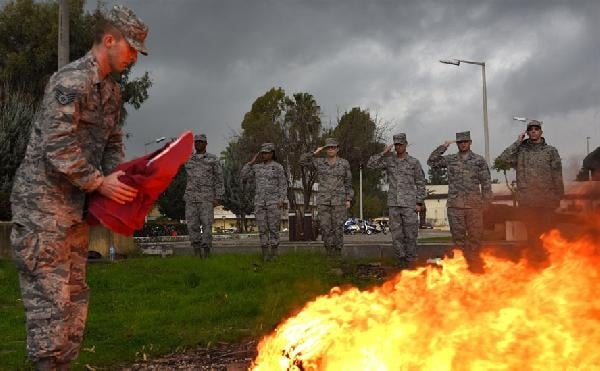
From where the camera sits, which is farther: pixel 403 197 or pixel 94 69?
pixel 403 197

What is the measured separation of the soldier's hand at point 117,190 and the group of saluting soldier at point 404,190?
641cm

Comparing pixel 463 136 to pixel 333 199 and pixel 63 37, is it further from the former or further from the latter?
pixel 63 37

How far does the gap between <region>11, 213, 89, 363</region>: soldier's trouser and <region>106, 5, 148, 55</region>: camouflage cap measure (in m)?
1.17

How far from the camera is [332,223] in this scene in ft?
41.9

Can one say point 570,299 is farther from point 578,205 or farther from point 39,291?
point 578,205

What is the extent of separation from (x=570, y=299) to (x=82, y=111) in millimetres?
3203

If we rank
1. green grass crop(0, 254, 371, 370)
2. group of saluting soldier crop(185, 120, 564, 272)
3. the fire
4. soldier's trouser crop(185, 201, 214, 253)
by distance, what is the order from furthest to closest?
soldier's trouser crop(185, 201, 214, 253) → group of saluting soldier crop(185, 120, 564, 272) → green grass crop(0, 254, 371, 370) → the fire

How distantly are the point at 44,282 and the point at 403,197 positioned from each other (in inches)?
337

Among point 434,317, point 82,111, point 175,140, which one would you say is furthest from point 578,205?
point 82,111

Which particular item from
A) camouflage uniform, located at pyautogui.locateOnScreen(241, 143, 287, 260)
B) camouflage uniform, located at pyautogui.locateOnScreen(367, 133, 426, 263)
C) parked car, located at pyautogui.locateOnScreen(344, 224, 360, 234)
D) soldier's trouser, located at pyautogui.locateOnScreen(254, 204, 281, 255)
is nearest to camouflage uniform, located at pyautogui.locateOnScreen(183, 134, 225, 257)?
camouflage uniform, located at pyautogui.locateOnScreen(241, 143, 287, 260)

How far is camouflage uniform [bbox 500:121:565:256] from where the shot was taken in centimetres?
984

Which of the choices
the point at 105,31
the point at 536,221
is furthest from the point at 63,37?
the point at 105,31

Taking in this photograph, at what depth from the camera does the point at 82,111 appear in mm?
3959

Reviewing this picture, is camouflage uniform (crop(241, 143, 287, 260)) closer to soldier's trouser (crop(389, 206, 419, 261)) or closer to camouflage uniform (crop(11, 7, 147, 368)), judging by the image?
soldier's trouser (crop(389, 206, 419, 261))
